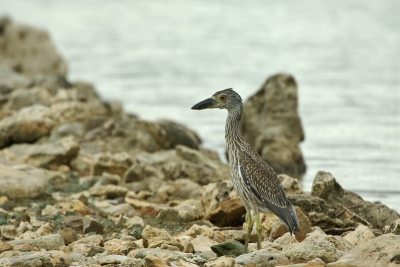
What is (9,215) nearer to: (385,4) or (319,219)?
(319,219)

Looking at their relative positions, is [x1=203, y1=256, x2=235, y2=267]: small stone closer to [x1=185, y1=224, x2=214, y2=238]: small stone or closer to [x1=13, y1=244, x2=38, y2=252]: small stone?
[x1=185, y1=224, x2=214, y2=238]: small stone

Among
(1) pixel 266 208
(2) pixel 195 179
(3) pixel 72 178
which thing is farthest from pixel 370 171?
(1) pixel 266 208

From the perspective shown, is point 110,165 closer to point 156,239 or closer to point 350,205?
point 350,205

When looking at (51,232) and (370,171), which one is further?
(370,171)

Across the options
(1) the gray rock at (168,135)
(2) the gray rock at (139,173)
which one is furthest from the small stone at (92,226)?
(1) the gray rock at (168,135)

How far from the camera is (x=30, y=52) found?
25.6 m

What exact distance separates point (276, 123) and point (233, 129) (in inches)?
302

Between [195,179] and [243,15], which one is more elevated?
[243,15]

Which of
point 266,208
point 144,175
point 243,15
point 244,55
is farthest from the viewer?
point 243,15

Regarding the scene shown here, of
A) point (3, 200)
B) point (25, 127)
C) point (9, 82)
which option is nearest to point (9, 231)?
point (3, 200)

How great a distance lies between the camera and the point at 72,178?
1231 centimetres

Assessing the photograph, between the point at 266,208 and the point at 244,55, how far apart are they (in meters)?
24.2

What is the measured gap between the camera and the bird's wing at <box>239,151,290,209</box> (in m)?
8.16

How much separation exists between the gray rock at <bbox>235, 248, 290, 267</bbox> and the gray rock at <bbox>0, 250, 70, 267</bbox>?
63.0 inches
